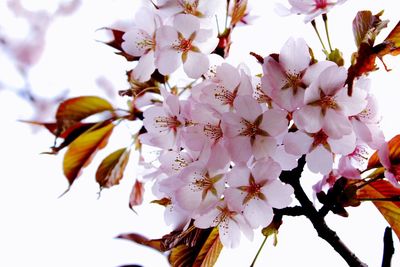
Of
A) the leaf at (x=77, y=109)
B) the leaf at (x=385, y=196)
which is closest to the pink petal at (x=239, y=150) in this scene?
the leaf at (x=385, y=196)

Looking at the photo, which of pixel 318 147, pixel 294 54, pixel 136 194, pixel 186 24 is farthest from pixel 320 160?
pixel 136 194

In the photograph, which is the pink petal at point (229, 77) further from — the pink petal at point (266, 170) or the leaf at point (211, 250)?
the leaf at point (211, 250)

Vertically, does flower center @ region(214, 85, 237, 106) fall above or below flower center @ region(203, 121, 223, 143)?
above

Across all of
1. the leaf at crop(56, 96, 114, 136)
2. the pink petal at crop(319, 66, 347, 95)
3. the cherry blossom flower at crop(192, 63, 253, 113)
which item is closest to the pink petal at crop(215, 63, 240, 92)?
the cherry blossom flower at crop(192, 63, 253, 113)

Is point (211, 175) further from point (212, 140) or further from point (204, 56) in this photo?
point (204, 56)

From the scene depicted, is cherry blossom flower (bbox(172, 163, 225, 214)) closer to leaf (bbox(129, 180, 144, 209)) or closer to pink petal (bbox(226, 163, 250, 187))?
pink petal (bbox(226, 163, 250, 187))

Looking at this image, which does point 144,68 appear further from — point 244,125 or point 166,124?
point 244,125

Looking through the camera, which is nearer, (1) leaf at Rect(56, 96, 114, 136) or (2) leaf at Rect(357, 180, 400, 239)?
(2) leaf at Rect(357, 180, 400, 239)
